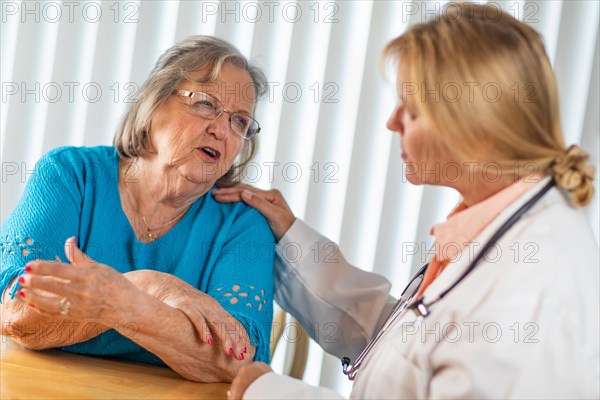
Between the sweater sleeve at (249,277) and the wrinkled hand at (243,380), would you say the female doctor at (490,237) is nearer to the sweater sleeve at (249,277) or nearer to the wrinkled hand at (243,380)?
the wrinkled hand at (243,380)

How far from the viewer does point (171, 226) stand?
1.87 m

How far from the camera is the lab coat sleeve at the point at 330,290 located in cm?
191

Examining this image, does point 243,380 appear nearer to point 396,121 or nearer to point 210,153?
point 396,121

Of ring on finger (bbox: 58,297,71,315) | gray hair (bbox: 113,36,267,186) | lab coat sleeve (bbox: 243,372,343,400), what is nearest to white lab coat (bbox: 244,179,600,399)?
lab coat sleeve (bbox: 243,372,343,400)

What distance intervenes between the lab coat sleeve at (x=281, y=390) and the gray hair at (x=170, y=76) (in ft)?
2.63

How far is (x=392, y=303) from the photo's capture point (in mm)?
1926

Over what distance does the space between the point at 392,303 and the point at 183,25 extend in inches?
41.9

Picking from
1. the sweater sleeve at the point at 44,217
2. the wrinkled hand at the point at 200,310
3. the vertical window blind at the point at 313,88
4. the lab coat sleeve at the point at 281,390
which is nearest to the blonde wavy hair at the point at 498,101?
the lab coat sleeve at the point at 281,390

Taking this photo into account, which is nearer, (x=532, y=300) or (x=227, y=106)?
(x=532, y=300)

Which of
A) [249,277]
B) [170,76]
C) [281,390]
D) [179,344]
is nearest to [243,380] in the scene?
[281,390]

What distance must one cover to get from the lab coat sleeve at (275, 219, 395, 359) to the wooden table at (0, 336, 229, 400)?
441mm

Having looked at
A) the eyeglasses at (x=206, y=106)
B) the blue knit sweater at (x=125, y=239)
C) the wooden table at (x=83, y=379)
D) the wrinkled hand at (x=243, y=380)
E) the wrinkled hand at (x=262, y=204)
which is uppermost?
the eyeglasses at (x=206, y=106)

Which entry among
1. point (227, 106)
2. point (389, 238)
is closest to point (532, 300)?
point (227, 106)

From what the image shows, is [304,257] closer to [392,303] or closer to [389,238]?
[392,303]
